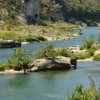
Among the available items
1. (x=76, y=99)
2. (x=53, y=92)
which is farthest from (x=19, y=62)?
(x=76, y=99)

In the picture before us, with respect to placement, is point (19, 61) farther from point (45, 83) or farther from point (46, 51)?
point (45, 83)

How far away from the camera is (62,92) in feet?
278

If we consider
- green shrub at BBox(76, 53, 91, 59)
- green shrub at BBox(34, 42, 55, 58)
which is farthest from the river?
green shrub at BBox(76, 53, 91, 59)

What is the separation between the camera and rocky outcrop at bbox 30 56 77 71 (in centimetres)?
11756

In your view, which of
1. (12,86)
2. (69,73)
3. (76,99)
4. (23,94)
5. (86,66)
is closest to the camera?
(76,99)

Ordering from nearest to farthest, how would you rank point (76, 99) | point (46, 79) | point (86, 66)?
point (76, 99), point (46, 79), point (86, 66)

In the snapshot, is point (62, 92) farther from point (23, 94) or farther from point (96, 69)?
point (96, 69)

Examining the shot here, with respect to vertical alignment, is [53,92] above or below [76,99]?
below

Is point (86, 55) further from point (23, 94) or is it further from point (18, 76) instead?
point (23, 94)

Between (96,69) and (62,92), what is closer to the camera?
(62,92)

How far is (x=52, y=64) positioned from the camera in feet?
391

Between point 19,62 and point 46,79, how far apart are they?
14.3m

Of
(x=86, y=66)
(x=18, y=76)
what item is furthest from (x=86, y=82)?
(x=86, y=66)

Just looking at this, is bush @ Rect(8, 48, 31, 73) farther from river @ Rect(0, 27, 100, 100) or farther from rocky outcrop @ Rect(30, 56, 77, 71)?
river @ Rect(0, 27, 100, 100)
